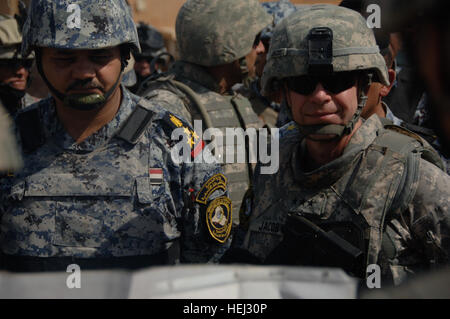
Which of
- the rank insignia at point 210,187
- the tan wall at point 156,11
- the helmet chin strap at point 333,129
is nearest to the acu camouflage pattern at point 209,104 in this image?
the rank insignia at point 210,187

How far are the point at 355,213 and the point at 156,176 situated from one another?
1.03 metres

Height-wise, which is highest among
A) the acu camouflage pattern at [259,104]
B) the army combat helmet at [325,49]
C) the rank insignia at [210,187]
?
the army combat helmet at [325,49]

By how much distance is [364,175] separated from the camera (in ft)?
8.43

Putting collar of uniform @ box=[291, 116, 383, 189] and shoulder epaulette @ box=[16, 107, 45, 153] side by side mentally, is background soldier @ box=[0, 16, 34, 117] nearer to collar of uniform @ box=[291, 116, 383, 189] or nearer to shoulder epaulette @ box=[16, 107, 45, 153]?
shoulder epaulette @ box=[16, 107, 45, 153]

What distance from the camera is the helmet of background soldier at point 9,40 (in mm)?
5008

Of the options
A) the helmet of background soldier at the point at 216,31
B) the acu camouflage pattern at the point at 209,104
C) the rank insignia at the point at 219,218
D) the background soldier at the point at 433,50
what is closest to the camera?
the background soldier at the point at 433,50

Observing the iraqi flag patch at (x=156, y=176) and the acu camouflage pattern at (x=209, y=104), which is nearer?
the iraqi flag patch at (x=156, y=176)

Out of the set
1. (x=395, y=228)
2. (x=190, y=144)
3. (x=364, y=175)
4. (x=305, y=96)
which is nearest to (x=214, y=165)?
(x=190, y=144)

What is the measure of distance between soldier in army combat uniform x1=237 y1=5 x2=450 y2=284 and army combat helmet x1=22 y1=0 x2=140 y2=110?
0.87 m

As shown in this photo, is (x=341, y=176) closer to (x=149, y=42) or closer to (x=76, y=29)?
(x=76, y=29)

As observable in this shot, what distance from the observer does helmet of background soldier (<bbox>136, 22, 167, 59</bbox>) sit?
31.5ft

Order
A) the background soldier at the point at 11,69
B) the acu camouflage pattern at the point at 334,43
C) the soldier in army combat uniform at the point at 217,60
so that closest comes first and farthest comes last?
the acu camouflage pattern at the point at 334,43 < the soldier in army combat uniform at the point at 217,60 < the background soldier at the point at 11,69

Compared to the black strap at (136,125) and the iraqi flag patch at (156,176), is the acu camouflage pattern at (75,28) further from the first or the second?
the iraqi flag patch at (156,176)

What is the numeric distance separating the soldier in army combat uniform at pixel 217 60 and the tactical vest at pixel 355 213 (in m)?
1.71
